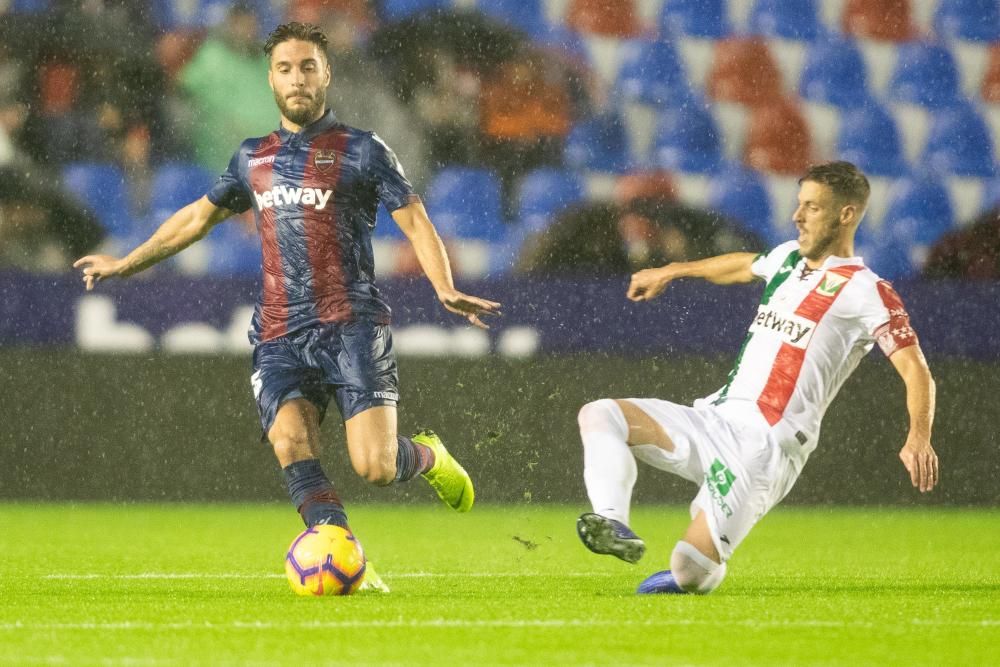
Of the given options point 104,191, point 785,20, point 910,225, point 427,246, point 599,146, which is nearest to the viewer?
point 427,246

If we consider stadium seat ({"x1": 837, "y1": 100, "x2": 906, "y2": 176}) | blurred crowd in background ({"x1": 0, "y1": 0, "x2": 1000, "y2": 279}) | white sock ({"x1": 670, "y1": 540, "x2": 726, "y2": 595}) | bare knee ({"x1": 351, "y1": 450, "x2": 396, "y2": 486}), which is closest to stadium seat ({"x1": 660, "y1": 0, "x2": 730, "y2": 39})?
blurred crowd in background ({"x1": 0, "y1": 0, "x2": 1000, "y2": 279})

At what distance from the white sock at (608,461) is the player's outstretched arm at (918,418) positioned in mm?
786

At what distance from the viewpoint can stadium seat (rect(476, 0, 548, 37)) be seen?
11961mm

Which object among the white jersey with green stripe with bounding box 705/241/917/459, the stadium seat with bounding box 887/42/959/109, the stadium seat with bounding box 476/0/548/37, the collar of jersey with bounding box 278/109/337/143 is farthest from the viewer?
the stadium seat with bounding box 887/42/959/109

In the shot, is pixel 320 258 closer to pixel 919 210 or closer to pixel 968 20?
pixel 919 210

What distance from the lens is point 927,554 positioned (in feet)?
24.3

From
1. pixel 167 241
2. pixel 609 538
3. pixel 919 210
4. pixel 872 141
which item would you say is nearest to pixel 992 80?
pixel 872 141

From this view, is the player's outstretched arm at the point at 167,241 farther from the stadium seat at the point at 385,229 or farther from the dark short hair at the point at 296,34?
the stadium seat at the point at 385,229

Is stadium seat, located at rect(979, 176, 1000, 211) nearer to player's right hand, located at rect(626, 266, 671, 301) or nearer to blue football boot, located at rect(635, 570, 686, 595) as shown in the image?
player's right hand, located at rect(626, 266, 671, 301)

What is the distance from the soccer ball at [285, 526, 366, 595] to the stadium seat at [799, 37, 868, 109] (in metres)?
7.89

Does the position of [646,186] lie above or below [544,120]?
below

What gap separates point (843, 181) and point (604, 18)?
7.18 meters

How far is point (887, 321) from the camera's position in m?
5.41

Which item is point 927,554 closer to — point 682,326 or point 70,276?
point 682,326
